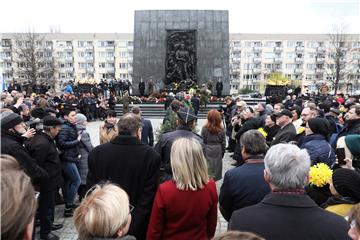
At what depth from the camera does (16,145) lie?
4199 millimetres

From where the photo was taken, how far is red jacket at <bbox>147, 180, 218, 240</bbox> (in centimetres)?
307

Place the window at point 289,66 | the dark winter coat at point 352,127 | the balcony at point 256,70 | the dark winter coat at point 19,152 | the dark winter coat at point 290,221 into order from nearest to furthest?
the dark winter coat at point 290,221 < the dark winter coat at point 19,152 < the dark winter coat at point 352,127 < the balcony at point 256,70 < the window at point 289,66

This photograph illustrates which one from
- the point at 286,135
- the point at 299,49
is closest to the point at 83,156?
the point at 286,135

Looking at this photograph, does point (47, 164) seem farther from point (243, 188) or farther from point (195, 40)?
point (195, 40)

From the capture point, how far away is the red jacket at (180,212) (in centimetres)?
307

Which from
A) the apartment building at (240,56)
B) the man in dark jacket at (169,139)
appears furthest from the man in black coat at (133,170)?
the apartment building at (240,56)

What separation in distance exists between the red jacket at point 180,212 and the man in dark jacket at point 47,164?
7.58 feet

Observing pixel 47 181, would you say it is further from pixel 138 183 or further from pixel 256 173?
pixel 256 173

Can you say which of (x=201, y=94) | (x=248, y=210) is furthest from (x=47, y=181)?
(x=201, y=94)

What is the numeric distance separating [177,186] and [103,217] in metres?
1.09

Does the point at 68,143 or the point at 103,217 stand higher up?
the point at 103,217

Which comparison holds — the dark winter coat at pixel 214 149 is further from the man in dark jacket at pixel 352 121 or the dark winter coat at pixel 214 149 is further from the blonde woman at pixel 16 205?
the blonde woman at pixel 16 205

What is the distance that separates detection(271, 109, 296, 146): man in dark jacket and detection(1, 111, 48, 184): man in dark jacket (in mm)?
3617

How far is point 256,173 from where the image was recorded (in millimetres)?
3305
